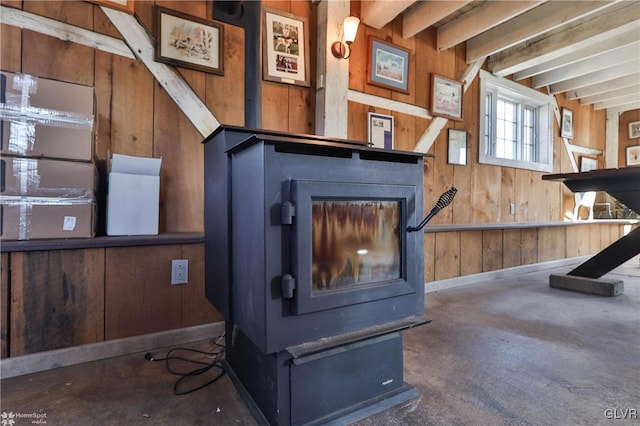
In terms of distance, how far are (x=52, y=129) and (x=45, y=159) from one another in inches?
5.5

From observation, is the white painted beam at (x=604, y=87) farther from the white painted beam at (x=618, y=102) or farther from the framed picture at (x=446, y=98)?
the framed picture at (x=446, y=98)

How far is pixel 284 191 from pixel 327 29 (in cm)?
181

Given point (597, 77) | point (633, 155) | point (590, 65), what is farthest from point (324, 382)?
point (633, 155)

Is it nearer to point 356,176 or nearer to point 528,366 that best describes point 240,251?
point 356,176

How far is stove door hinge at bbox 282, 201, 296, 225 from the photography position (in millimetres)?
979

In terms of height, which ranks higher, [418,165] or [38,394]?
[418,165]

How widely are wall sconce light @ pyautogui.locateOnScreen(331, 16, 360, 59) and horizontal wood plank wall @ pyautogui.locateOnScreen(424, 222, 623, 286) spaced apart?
65.5 inches

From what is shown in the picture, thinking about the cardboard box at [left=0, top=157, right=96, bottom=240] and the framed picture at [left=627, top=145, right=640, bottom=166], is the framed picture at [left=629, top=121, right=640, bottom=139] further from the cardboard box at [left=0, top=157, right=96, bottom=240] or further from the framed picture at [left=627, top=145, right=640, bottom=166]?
the cardboard box at [left=0, top=157, right=96, bottom=240]

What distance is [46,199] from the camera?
4.71ft

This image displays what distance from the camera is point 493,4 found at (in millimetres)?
2561

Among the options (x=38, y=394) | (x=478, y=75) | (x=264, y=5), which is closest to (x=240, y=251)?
(x=38, y=394)

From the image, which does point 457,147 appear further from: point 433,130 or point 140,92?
point 140,92

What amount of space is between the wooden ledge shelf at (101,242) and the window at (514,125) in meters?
3.02

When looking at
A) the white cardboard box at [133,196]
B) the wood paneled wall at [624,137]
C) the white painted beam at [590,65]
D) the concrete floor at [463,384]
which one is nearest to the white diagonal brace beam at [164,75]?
the white cardboard box at [133,196]
